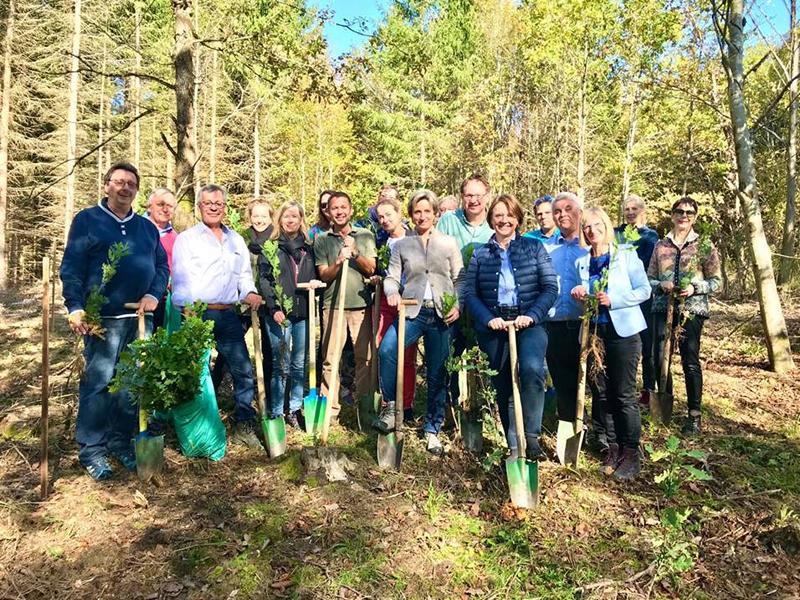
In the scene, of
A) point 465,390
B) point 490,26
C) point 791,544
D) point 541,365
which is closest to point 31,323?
point 465,390

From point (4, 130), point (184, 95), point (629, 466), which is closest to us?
point (629, 466)

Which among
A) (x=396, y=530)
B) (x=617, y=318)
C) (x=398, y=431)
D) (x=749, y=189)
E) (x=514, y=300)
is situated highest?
(x=749, y=189)

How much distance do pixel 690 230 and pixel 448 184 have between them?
2036 centimetres

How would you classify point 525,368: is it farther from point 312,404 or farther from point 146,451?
point 146,451

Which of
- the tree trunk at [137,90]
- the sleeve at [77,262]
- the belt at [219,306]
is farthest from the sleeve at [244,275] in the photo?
the tree trunk at [137,90]

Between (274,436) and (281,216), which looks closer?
(274,436)

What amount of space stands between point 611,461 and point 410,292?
2163 millimetres

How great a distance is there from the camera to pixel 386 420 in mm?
4691

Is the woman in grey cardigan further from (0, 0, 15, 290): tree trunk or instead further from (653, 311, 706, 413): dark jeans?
(0, 0, 15, 290): tree trunk

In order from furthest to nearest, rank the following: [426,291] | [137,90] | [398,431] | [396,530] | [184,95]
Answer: [137,90] → [184,95] → [426,291] → [398,431] → [396,530]

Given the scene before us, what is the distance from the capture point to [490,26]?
950 inches

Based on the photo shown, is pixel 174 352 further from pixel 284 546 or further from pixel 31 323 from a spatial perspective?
pixel 31 323

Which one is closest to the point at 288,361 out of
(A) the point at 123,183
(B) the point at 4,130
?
(A) the point at 123,183

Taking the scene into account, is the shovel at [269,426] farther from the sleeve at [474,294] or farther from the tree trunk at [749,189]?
the tree trunk at [749,189]
